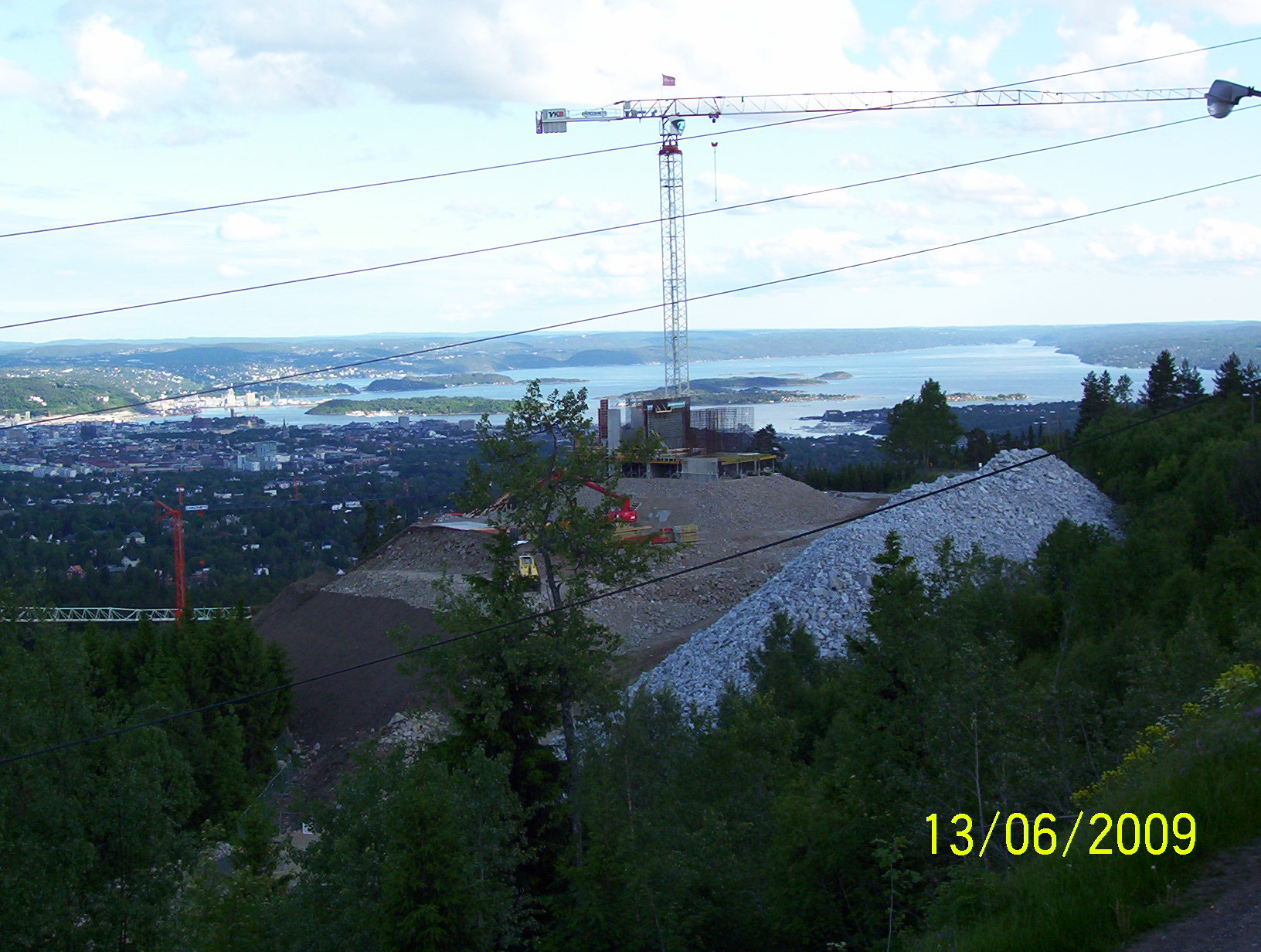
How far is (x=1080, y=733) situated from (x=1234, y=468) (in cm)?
1854

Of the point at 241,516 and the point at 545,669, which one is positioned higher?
the point at 545,669

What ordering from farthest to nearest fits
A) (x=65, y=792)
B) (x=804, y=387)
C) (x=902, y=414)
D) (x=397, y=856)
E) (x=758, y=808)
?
(x=804, y=387) < (x=902, y=414) < (x=758, y=808) < (x=65, y=792) < (x=397, y=856)

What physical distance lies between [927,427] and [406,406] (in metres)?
80.7

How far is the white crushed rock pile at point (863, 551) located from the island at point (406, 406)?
66.9 m

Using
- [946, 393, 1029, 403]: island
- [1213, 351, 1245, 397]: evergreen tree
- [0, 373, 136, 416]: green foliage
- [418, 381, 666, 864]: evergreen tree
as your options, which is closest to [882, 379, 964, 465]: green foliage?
[1213, 351, 1245, 397]: evergreen tree

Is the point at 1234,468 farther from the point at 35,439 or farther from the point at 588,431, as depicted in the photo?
the point at 35,439

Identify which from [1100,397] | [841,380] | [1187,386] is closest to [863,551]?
[1187,386]

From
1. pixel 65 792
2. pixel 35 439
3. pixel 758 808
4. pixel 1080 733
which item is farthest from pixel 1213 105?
pixel 35 439

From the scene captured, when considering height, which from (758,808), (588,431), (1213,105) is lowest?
(758,808)

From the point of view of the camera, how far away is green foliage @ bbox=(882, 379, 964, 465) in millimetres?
51656

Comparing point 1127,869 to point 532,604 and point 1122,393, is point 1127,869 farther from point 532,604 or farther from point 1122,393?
point 1122,393

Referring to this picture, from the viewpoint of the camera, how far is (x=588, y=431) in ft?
39.8

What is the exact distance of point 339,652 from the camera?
2850 cm

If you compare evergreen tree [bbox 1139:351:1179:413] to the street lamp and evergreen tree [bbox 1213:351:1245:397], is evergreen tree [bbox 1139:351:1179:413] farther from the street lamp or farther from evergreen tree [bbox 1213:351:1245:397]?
the street lamp
